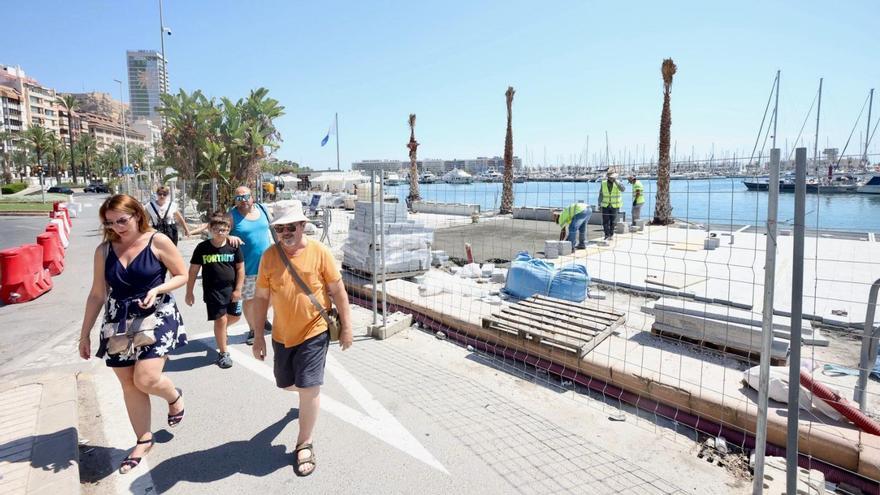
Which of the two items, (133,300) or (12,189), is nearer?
(133,300)

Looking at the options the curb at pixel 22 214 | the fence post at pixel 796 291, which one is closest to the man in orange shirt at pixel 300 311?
the fence post at pixel 796 291

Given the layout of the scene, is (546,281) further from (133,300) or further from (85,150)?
(85,150)

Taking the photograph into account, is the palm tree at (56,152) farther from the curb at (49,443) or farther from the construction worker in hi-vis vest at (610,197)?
the curb at (49,443)

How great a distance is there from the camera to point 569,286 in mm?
6930

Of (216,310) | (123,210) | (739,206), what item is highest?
(123,210)

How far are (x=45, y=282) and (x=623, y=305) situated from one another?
32.3 ft

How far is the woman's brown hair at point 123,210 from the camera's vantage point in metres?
3.02

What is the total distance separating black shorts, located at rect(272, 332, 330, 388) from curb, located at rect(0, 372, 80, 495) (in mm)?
1326

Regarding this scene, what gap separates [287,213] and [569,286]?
482cm

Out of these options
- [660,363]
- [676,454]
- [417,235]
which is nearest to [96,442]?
[676,454]

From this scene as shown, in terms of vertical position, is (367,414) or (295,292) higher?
(295,292)

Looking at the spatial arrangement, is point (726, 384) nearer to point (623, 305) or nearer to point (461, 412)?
point (461, 412)

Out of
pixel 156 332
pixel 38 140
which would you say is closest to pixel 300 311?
pixel 156 332

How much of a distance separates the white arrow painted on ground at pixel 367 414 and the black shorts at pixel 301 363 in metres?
0.85
